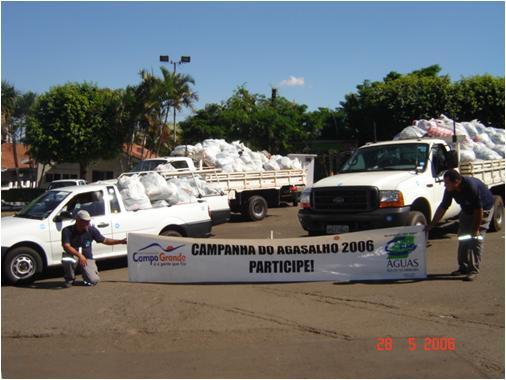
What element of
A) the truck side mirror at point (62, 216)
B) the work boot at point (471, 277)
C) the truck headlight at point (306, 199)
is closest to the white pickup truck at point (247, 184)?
the truck headlight at point (306, 199)

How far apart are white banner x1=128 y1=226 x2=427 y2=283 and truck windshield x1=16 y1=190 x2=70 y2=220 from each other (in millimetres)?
1813

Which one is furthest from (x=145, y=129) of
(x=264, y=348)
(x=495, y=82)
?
(x=264, y=348)

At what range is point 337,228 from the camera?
9844 mm

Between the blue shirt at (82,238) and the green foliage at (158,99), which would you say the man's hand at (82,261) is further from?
the green foliage at (158,99)

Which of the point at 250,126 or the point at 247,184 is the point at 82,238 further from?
the point at 250,126

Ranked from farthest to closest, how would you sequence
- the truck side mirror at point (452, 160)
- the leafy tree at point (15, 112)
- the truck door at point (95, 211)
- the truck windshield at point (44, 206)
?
the leafy tree at point (15, 112) → the truck side mirror at point (452, 160) → the truck door at point (95, 211) → the truck windshield at point (44, 206)

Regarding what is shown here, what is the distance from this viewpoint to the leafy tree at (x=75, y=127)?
35.6 m

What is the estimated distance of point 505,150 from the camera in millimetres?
15359

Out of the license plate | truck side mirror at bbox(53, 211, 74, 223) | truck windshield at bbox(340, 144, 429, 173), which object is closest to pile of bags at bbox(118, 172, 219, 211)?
truck side mirror at bbox(53, 211, 74, 223)

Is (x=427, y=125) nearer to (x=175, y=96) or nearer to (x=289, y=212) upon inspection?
(x=289, y=212)

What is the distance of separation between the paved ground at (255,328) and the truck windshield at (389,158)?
2.26 meters

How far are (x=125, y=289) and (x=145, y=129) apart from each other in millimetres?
27457

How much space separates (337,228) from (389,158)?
2.13 meters

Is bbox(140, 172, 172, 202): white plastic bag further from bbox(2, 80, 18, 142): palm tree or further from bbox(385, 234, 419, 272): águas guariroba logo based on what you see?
bbox(2, 80, 18, 142): palm tree
